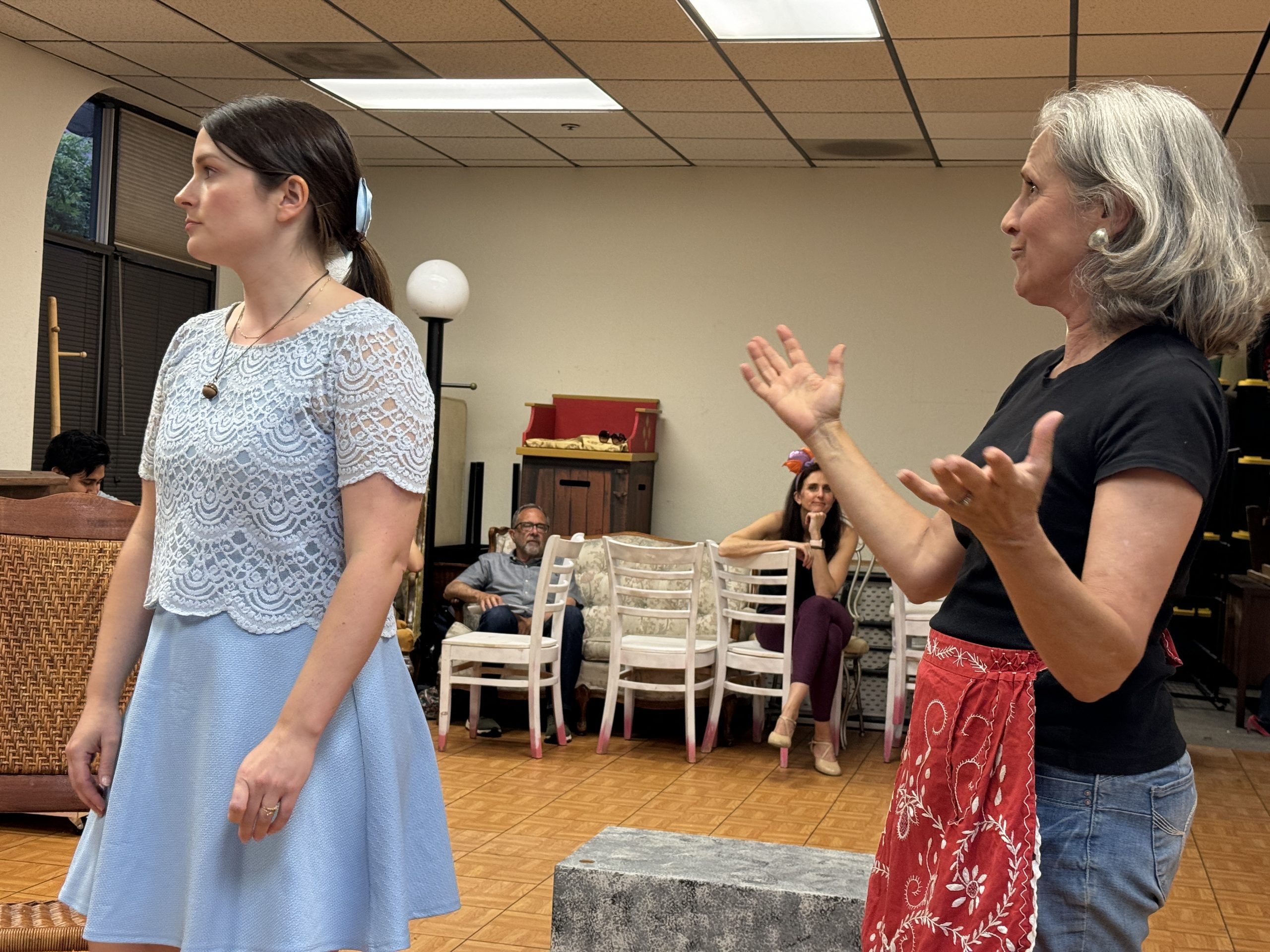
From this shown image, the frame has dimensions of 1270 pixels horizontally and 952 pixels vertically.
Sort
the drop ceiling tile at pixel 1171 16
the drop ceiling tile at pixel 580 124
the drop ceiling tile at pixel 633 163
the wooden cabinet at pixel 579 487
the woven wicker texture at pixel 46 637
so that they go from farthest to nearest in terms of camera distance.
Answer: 1. the drop ceiling tile at pixel 633 163
2. the wooden cabinet at pixel 579 487
3. the drop ceiling tile at pixel 580 124
4. the drop ceiling tile at pixel 1171 16
5. the woven wicker texture at pixel 46 637

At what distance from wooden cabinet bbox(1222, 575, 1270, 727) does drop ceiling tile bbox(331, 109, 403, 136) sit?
5.27 m

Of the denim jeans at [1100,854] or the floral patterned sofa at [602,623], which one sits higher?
the denim jeans at [1100,854]

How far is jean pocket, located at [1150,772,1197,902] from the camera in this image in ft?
3.68

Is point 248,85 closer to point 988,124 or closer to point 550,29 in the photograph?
point 550,29

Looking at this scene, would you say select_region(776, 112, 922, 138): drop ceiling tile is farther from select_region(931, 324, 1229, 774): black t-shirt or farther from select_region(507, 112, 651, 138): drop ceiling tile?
select_region(931, 324, 1229, 774): black t-shirt

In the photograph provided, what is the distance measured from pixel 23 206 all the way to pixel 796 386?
18.8ft

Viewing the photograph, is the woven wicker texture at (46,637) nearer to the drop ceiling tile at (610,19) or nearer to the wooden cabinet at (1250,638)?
the drop ceiling tile at (610,19)

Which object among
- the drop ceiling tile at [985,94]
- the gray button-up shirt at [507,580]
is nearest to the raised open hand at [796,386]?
the drop ceiling tile at [985,94]

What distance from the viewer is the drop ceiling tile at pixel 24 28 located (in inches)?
217

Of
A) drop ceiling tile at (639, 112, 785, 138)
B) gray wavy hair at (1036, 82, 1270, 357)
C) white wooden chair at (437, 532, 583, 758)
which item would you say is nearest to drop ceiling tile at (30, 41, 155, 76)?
drop ceiling tile at (639, 112, 785, 138)

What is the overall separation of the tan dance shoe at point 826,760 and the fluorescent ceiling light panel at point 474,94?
10.7 ft

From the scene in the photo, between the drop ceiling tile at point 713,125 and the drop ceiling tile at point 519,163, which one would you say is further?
the drop ceiling tile at point 519,163

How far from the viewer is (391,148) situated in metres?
8.02

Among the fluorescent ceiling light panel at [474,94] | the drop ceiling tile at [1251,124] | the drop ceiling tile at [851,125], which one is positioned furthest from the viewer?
the drop ceiling tile at [851,125]
